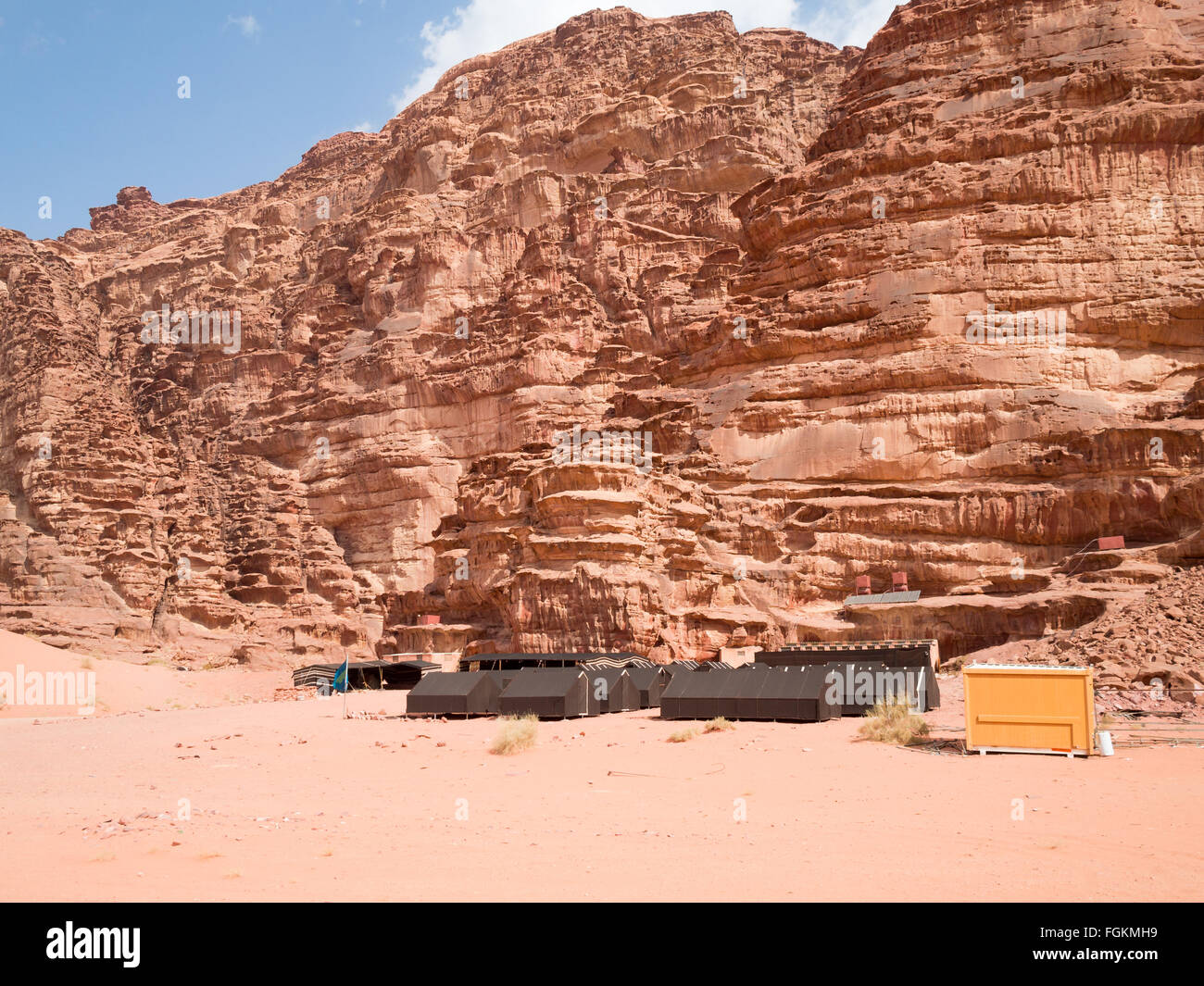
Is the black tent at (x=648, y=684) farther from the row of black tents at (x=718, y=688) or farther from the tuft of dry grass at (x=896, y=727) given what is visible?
the tuft of dry grass at (x=896, y=727)

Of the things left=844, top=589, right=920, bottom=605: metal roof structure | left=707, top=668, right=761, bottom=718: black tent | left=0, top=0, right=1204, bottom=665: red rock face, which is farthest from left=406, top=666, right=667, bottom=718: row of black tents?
left=844, top=589, right=920, bottom=605: metal roof structure

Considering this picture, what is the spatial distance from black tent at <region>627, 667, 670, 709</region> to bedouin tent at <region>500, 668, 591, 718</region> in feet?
9.11

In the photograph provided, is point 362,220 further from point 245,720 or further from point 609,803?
point 609,803

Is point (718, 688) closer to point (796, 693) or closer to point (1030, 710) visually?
point (796, 693)

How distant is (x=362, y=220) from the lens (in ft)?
325

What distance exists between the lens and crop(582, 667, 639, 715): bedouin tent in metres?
28.8

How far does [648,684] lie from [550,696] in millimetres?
4681

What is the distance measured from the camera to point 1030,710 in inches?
701

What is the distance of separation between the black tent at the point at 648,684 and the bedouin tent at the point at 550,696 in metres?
2.78

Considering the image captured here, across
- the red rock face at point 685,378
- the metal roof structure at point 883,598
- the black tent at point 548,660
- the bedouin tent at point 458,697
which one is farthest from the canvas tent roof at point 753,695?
the metal roof structure at point 883,598

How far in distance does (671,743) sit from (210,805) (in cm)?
1021

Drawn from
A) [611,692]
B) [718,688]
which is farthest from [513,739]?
[611,692]

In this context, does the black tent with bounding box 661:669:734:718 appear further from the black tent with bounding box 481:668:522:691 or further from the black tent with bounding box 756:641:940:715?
the black tent with bounding box 481:668:522:691

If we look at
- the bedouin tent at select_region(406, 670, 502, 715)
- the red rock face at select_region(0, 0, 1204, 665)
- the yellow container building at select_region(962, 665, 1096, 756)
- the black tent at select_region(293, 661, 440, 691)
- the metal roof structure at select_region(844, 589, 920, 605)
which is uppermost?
the red rock face at select_region(0, 0, 1204, 665)
